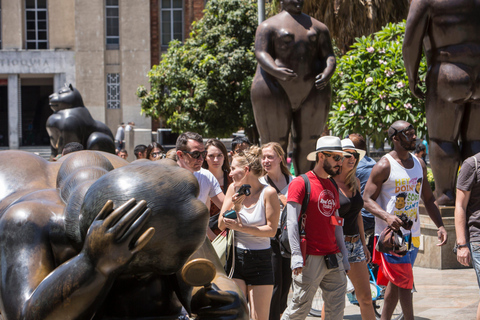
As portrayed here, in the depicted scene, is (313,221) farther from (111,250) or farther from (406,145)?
(111,250)

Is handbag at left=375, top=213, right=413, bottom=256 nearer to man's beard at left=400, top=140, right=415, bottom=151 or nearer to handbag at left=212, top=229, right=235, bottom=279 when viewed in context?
man's beard at left=400, top=140, right=415, bottom=151

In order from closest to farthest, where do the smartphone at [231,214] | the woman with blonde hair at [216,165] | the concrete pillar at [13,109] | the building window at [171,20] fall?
1. the smartphone at [231,214]
2. the woman with blonde hair at [216,165]
3. the concrete pillar at [13,109]
4. the building window at [171,20]

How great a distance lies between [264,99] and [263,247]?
2.72 metres

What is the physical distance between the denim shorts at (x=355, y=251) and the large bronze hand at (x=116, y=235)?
4.01 meters

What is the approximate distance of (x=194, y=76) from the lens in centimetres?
2403

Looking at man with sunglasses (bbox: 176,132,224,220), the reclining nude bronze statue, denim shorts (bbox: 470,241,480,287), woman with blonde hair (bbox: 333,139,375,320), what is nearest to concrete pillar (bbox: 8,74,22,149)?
man with sunglasses (bbox: 176,132,224,220)

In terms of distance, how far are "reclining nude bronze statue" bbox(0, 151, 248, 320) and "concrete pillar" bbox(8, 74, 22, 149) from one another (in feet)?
108

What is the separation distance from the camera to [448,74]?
703 cm

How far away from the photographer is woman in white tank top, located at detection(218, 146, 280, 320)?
487 cm

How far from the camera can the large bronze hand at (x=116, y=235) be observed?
1.50 m

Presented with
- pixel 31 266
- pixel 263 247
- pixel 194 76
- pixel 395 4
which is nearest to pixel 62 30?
pixel 194 76

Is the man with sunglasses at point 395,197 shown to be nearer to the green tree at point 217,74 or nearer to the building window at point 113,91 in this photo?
the green tree at point 217,74

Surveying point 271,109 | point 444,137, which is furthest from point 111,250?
point 444,137

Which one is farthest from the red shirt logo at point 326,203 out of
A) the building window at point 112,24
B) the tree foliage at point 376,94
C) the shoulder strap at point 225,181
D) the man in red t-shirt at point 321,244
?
the building window at point 112,24
